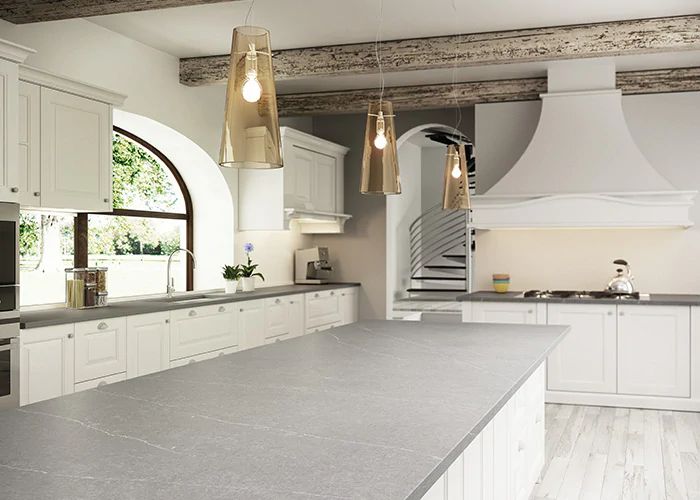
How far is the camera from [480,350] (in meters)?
3.12

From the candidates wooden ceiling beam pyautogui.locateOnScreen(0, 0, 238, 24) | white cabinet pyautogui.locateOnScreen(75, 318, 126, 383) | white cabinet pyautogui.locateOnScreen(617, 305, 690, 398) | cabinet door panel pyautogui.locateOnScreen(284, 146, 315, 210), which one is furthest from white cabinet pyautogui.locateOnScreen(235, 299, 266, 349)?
white cabinet pyautogui.locateOnScreen(617, 305, 690, 398)

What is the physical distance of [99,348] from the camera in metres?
4.34

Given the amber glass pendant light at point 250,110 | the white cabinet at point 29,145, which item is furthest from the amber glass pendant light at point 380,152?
the white cabinet at point 29,145

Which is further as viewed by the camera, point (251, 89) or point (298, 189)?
point (298, 189)

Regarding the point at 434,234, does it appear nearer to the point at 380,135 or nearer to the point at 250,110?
the point at 380,135

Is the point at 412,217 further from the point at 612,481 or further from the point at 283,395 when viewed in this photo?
the point at 283,395

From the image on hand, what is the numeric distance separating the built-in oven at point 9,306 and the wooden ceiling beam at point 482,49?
253 centimetres

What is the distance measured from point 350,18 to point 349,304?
147 inches

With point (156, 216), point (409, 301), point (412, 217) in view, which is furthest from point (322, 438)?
point (412, 217)

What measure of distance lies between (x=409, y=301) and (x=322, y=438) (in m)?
7.99

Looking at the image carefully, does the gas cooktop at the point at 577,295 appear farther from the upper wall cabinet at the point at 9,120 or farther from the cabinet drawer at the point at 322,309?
the upper wall cabinet at the point at 9,120

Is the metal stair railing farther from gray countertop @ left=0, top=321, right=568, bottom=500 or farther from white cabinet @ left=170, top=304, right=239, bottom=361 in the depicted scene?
gray countertop @ left=0, top=321, right=568, bottom=500

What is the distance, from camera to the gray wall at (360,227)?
8164 mm

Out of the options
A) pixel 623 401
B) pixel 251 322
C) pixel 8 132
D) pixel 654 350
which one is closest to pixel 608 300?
pixel 654 350
